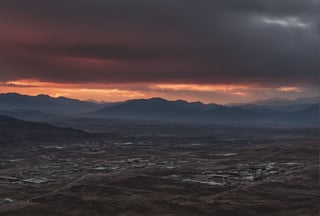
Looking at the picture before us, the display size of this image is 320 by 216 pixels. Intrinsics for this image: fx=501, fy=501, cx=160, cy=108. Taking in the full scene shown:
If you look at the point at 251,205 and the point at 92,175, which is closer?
the point at 251,205

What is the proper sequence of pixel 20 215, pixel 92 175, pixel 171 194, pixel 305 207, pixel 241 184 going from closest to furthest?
pixel 20 215
pixel 305 207
pixel 171 194
pixel 241 184
pixel 92 175

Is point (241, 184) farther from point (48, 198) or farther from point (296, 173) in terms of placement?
point (48, 198)

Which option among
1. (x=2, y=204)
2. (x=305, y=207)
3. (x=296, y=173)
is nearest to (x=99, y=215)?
(x=2, y=204)

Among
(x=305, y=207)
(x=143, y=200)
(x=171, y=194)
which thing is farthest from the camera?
(x=171, y=194)

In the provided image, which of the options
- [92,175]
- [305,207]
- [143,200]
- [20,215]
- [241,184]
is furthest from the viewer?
[92,175]

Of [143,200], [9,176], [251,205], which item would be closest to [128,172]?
[9,176]

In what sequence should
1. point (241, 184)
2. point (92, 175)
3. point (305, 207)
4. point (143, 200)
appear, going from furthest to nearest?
point (92, 175) < point (241, 184) < point (143, 200) < point (305, 207)

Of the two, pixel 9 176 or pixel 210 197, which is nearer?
pixel 210 197

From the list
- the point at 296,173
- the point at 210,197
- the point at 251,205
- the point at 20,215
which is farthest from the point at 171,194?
the point at 296,173

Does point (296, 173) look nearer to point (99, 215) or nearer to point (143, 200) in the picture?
point (143, 200)
